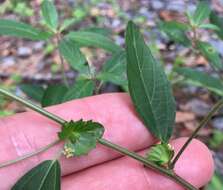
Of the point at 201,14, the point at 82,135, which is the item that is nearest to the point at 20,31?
the point at 82,135

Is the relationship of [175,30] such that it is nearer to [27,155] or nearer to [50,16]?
[50,16]

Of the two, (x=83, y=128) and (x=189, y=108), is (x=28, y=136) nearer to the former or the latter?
(x=83, y=128)

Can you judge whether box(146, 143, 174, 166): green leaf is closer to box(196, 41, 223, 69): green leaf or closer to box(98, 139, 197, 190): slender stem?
box(98, 139, 197, 190): slender stem

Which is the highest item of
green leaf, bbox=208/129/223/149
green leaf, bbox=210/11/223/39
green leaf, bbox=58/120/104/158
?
green leaf, bbox=210/11/223/39

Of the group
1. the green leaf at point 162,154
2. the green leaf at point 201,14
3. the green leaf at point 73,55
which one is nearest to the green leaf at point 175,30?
the green leaf at point 201,14

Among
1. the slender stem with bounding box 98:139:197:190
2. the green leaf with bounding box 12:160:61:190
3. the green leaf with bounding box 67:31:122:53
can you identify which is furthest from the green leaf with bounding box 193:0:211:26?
the green leaf with bounding box 12:160:61:190

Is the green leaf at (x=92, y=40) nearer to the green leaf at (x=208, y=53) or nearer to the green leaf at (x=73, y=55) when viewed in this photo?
the green leaf at (x=73, y=55)
